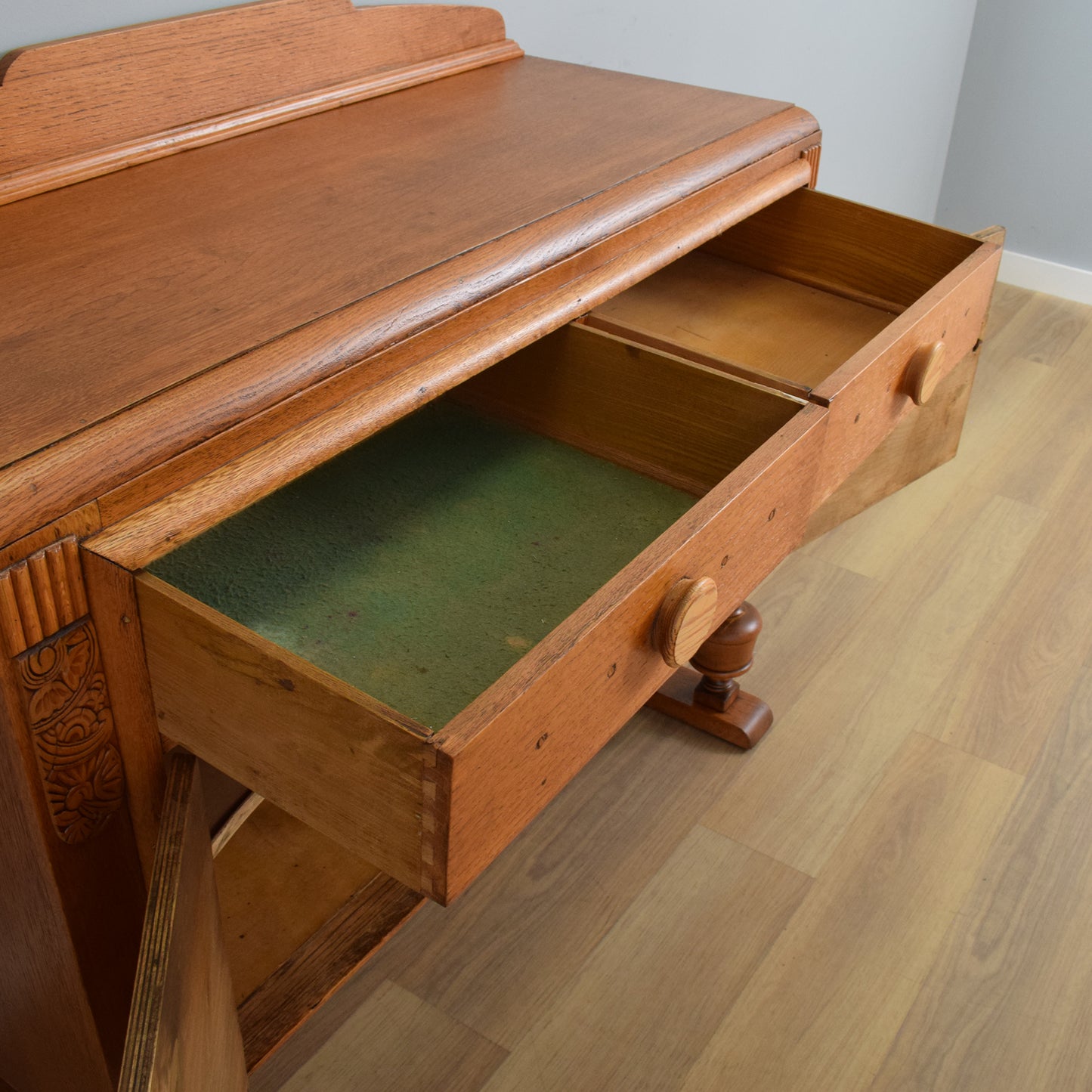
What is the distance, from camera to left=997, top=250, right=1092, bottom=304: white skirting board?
2.47 m

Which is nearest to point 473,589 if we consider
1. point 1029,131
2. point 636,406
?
point 636,406

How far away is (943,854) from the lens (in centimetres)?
118

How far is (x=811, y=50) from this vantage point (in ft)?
6.01

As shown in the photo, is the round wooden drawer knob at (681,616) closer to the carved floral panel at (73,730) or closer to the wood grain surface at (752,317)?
the carved floral panel at (73,730)

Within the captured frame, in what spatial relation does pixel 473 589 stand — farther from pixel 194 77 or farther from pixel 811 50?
pixel 811 50

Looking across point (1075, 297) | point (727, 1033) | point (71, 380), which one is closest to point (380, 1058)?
point (727, 1033)

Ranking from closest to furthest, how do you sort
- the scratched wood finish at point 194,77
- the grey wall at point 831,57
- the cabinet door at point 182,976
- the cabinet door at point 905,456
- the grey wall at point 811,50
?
1. the cabinet door at point 182,976
2. the scratched wood finish at point 194,77
3. the grey wall at point 811,50
4. the grey wall at point 831,57
5. the cabinet door at point 905,456

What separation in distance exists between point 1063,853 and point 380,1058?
2.33ft

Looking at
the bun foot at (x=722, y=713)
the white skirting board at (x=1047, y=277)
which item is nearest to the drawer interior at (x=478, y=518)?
the bun foot at (x=722, y=713)

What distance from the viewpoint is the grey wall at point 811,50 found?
1.22 m

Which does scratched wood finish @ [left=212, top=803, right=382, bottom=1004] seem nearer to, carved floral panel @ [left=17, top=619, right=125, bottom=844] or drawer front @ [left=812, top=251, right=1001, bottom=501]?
carved floral panel @ [left=17, top=619, right=125, bottom=844]

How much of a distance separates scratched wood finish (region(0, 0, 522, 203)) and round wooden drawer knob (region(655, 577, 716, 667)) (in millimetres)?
491

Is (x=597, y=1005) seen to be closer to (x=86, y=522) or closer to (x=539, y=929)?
(x=539, y=929)

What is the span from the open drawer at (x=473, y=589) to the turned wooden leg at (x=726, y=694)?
41 centimetres
